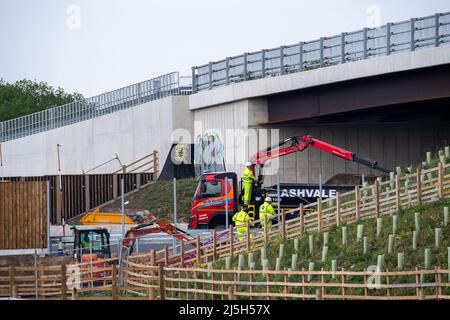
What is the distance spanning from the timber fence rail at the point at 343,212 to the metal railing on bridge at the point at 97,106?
84.1 feet

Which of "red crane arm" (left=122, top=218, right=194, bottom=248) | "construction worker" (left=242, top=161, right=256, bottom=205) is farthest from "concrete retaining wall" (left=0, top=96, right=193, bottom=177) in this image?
"red crane arm" (left=122, top=218, right=194, bottom=248)

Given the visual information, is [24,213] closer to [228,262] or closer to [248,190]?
[248,190]

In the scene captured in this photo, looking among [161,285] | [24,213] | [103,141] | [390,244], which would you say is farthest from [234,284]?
[103,141]

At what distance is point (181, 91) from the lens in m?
65.9

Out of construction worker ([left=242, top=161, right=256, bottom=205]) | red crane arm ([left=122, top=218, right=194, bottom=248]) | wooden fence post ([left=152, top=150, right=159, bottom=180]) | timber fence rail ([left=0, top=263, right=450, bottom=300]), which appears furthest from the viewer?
wooden fence post ([left=152, top=150, right=159, bottom=180])

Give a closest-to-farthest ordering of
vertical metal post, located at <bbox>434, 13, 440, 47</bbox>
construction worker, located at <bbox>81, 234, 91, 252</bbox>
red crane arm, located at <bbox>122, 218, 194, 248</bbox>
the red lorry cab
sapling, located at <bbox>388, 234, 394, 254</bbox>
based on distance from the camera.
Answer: sapling, located at <bbox>388, 234, 394, 254</bbox> → red crane arm, located at <bbox>122, 218, 194, 248</bbox> → construction worker, located at <bbox>81, 234, 91, 252</bbox> → vertical metal post, located at <bbox>434, 13, 440, 47</bbox> → the red lorry cab

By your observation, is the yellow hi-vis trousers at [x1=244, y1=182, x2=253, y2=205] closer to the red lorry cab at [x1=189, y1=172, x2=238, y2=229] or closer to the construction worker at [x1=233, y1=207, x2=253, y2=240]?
the red lorry cab at [x1=189, y1=172, x2=238, y2=229]

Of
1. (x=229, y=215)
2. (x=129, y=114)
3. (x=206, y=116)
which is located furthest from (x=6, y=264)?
(x=129, y=114)

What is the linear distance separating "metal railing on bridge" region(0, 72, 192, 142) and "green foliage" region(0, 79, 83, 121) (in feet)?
139

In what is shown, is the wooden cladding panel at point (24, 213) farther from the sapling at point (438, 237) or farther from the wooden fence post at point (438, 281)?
the wooden fence post at point (438, 281)

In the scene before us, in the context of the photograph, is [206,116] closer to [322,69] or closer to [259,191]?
[322,69]

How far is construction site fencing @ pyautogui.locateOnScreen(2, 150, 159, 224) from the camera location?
62.1 m

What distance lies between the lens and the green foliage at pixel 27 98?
13477cm

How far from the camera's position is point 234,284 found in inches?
1336
